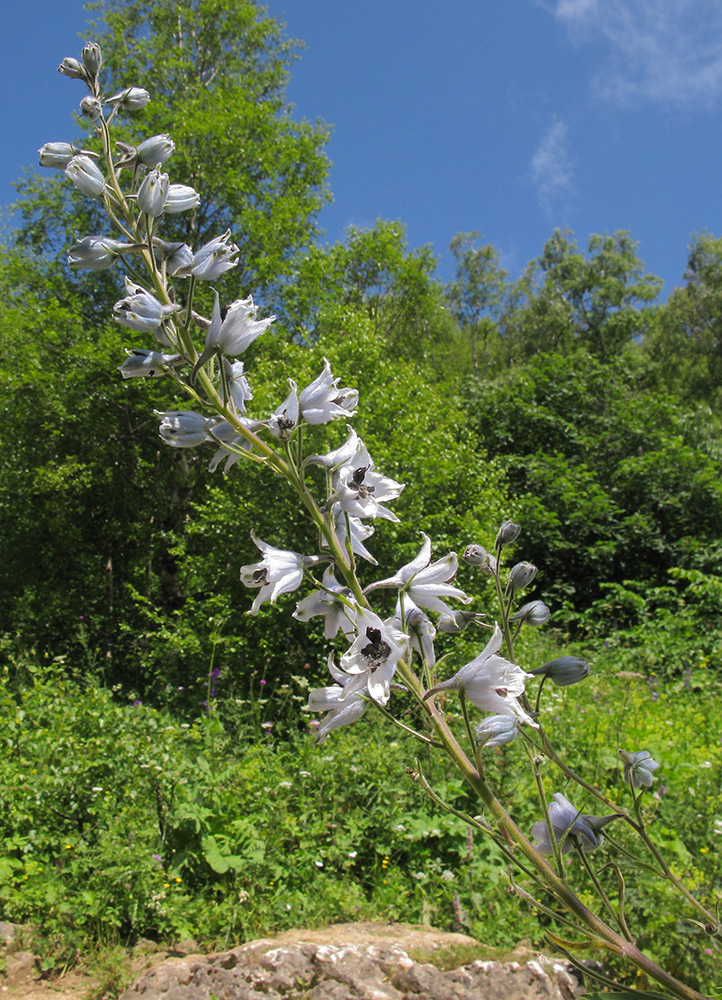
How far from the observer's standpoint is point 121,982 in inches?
119

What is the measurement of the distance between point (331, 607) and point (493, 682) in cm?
36

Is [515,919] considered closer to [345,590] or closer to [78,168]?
[345,590]

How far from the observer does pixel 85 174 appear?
4.73 ft

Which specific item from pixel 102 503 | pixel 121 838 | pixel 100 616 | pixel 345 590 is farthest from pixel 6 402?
pixel 345 590

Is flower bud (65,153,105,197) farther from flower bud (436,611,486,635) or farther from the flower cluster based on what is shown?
flower bud (436,611,486,635)

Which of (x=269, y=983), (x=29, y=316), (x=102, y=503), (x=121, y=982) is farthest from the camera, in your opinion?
(x=102, y=503)

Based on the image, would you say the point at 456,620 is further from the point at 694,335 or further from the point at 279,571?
the point at 694,335

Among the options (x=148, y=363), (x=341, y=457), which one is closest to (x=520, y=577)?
(x=341, y=457)

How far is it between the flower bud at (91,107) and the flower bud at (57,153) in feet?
0.28

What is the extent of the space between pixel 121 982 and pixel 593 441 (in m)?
12.4

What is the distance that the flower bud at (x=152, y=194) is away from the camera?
4.53ft

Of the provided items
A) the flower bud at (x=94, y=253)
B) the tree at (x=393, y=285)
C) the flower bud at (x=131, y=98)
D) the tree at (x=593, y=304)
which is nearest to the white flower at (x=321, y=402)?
the flower bud at (x=94, y=253)

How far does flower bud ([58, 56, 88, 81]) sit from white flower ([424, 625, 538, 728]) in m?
1.67

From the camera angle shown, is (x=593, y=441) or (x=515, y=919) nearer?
(x=515, y=919)
